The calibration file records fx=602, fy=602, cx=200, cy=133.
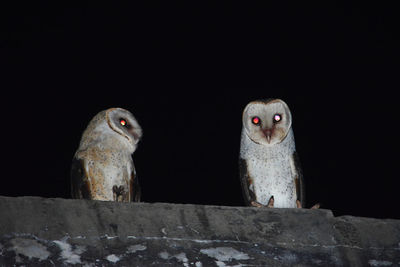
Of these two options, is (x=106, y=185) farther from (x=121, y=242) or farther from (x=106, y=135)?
(x=121, y=242)

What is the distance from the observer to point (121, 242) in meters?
2.45

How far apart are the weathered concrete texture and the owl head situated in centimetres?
201

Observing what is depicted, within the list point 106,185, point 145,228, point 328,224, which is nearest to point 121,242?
point 145,228

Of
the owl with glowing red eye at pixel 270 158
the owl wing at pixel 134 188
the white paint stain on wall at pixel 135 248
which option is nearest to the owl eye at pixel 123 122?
the owl wing at pixel 134 188

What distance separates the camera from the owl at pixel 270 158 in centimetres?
451

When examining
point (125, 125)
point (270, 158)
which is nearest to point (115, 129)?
point (125, 125)

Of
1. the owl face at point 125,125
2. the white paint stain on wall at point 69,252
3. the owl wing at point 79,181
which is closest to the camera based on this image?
the white paint stain on wall at point 69,252

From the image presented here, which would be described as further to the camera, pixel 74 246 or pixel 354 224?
pixel 354 224

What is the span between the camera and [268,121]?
4480 mm

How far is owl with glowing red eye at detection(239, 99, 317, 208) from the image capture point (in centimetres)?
451

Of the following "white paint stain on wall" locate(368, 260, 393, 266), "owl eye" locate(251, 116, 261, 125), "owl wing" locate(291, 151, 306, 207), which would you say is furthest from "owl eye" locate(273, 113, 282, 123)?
"white paint stain on wall" locate(368, 260, 393, 266)

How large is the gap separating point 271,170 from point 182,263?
224 cm

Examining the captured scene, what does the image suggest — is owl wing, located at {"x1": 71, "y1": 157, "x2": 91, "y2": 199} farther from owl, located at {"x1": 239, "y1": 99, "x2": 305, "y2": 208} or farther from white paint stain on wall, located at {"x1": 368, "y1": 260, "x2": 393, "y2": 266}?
white paint stain on wall, located at {"x1": 368, "y1": 260, "x2": 393, "y2": 266}

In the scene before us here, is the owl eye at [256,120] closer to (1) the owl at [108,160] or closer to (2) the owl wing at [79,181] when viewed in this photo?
(1) the owl at [108,160]
